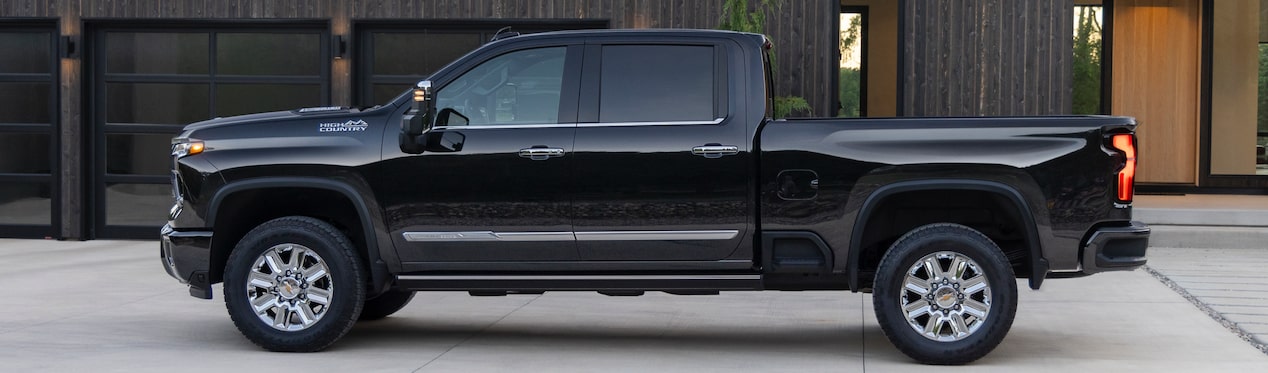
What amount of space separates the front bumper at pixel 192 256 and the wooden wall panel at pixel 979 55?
8.84 metres

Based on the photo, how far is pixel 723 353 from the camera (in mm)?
7895

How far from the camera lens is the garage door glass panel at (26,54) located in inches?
624

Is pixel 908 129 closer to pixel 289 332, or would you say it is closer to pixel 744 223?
pixel 744 223

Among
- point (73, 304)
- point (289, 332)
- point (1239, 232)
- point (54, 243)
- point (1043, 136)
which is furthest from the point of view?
point (54, 243)

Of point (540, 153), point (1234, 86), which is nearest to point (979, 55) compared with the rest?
point (1234, 86)

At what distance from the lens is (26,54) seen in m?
15.9

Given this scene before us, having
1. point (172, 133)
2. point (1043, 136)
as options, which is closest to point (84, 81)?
point (172, 133)

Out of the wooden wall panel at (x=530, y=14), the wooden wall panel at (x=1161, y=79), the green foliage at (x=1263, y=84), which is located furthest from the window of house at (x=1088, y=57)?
the wooden wall panel at (x=530, y=14)

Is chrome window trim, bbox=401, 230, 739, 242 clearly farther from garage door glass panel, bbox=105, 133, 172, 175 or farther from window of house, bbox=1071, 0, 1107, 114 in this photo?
window of house, bbox=1071, 0, 1107, 114

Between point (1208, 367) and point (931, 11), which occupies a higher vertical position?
point (931, 11)

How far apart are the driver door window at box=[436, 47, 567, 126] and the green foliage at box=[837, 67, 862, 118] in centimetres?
1101

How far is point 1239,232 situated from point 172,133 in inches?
427

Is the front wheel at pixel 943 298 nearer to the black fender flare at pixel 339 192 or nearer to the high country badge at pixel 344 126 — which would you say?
the black fender flare at pixel 339 192

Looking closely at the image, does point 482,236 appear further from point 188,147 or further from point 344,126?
point 188,147
